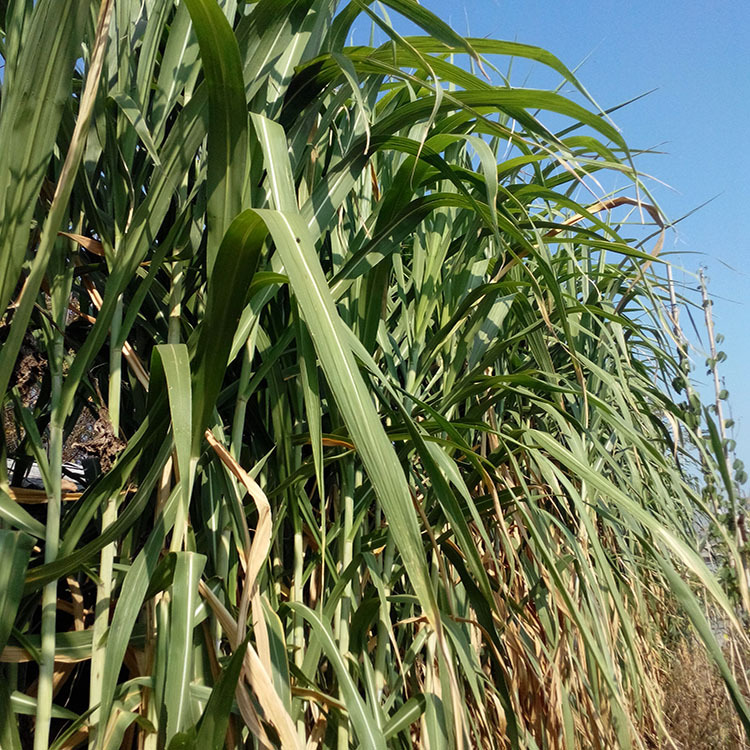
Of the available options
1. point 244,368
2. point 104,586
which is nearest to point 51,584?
point 104,586

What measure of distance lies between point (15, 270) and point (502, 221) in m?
0.44

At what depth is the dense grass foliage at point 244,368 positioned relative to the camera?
0.53m

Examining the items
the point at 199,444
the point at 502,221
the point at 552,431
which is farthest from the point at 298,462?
the point at 552,431

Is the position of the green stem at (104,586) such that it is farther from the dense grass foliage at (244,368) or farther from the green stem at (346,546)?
the green stem at (346,546)

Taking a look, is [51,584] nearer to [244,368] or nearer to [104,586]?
[104,586]

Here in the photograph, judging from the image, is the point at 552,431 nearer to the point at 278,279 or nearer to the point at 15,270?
the point at 278,279

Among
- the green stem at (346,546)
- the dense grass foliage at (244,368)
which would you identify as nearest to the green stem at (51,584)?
the dense grass foliage at (244,368)

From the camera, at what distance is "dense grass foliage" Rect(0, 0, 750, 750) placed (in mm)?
535

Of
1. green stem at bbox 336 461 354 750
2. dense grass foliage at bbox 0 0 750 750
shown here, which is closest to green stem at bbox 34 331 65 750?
dense grass foliage at bbox 0 0 750 750

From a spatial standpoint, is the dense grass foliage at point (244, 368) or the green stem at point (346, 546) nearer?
the dense grass foliage at point (244, 368)

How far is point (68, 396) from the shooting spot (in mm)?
619

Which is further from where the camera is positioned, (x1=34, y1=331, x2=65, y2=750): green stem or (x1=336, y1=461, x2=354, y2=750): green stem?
(x1=336, y1=461, x2=354, y2=750): green stem

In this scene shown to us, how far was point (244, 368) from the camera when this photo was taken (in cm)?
71

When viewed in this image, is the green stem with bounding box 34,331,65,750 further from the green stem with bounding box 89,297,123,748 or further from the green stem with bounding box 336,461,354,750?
the green stem with bounding box 336,461,354,750
